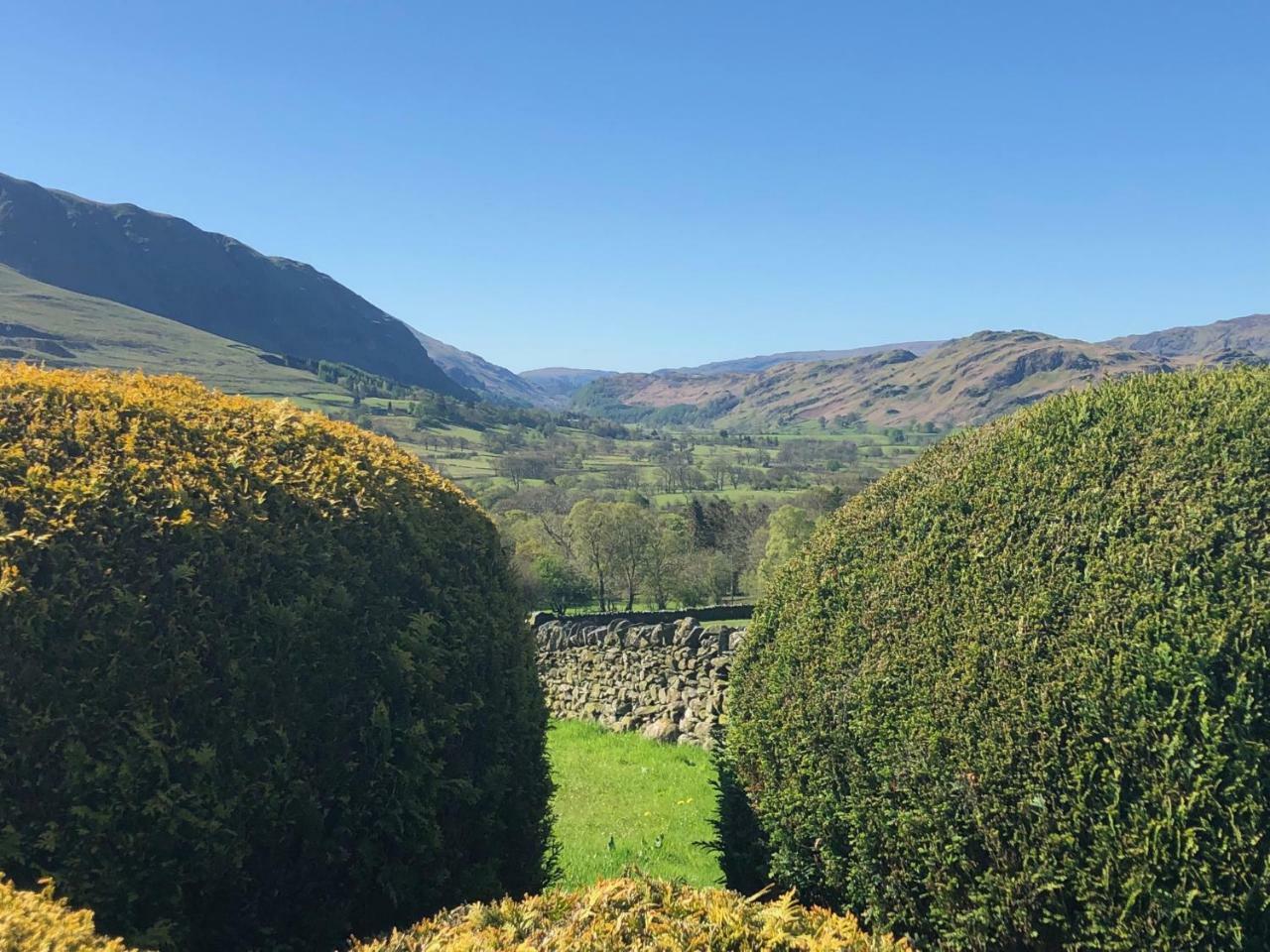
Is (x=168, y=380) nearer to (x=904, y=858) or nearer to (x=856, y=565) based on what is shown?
(x=856, y=565)

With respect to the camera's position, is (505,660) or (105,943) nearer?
(105,943)

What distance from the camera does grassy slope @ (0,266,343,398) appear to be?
495 feet

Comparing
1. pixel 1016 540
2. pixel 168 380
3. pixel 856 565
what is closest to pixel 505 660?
pixel 856 565

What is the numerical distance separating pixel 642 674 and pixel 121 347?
193m

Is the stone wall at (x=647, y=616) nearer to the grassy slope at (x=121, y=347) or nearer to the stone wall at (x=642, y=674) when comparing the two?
the stone wall at (x=642, y=674)

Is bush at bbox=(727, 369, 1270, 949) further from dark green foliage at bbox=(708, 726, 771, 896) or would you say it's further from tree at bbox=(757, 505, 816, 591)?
tree at bbox=(757, 505, 816, 591)

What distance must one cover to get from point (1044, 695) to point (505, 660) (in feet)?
11.6

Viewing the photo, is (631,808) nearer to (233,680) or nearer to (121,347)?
(233,680)

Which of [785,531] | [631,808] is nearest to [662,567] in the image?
[785,531]

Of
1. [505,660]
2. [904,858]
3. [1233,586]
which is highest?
[1233,586]

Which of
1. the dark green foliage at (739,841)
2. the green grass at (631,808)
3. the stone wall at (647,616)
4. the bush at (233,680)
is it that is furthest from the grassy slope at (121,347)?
the dark green foliage at (739,841)

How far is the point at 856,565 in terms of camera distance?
604 cm

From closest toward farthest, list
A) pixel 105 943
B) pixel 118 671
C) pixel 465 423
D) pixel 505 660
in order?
pixel 105 943 < pixel 118 671 < pixel 505 660 < pixel 465 423

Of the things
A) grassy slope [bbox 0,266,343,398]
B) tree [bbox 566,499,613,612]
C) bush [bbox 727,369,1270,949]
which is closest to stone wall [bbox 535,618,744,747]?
bush [bbox 727,369,1270,949]
